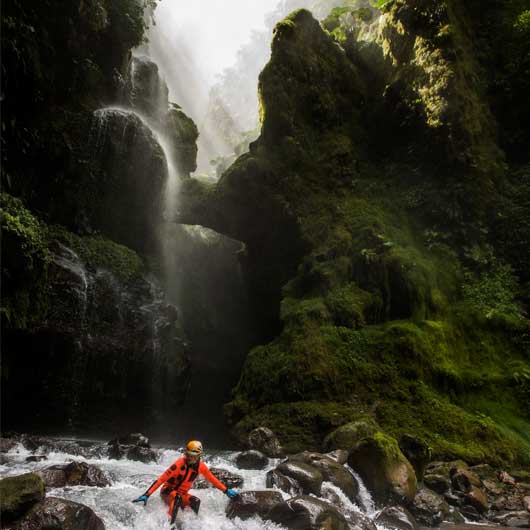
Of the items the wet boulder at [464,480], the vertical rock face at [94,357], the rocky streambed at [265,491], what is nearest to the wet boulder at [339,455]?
the rocky streambed at [265,491]

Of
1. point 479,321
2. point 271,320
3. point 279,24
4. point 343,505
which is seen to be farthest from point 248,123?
point 343,505

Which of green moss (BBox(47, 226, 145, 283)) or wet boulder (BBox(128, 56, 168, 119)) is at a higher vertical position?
wet boulder (BBox(128, 56, 168, 119))

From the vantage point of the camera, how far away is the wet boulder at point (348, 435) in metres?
8.68

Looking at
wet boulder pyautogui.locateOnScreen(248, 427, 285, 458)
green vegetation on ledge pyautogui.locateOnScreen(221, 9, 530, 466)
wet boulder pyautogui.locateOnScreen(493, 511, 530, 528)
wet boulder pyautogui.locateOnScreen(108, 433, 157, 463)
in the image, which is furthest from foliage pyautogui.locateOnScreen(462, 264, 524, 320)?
wet boulder pyautogui.locateOnScreen(108, 433, 157, 463)

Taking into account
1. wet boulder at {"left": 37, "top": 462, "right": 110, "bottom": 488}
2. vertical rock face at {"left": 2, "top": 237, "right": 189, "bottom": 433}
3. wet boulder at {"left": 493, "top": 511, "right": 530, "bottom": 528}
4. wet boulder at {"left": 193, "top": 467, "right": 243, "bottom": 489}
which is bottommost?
wet boulder at {"left": 493, "top": 511, "right": 530, "bottom": 528}

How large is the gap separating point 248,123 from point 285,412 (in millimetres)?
48679

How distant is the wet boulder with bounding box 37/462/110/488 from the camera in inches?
250

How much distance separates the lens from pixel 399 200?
15.3 m

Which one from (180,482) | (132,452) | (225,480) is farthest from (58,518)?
(132,452)

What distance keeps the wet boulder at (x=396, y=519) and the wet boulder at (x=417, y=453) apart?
1.77 m

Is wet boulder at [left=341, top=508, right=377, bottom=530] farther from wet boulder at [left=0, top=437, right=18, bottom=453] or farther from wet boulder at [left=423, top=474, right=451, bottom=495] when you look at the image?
wet boulder at [left=0, top=437, right=18, bottom=453]

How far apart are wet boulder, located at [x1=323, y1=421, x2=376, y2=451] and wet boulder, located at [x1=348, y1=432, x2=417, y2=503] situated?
747mm

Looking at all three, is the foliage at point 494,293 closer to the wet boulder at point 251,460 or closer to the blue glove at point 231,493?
the wet boulder at point 251,460

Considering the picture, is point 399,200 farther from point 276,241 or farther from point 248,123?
point 248,123
